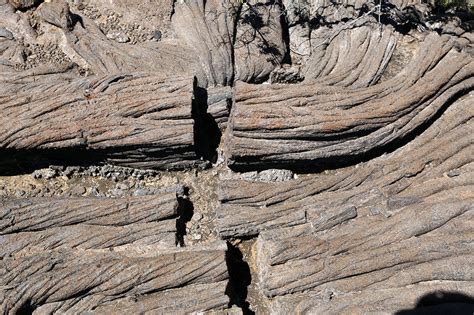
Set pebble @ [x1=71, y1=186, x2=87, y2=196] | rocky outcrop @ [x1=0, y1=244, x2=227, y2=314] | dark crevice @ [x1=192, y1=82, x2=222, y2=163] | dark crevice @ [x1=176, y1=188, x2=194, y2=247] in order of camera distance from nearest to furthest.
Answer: rocky outcrop @ [x1=0, y1=244, x2=227, y2=314] → dark crevice @ [x1=176, y1=188, x2=194, y2=247] → pebble @ [x1=71, y1=186, x2=87, y2=196] → dark crevice @ [x1=192, y1=82, x2=222, y2=163]

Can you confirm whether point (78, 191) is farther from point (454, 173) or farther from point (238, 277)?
point (454, 173)

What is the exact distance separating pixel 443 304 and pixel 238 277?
2.45 metres

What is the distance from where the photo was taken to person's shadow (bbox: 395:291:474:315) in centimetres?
541

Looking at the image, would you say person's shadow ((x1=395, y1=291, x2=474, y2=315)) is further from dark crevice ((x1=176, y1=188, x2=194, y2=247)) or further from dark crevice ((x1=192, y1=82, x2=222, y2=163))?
dark crevice ((x1=192, y1=82, x2=222, y2=163))

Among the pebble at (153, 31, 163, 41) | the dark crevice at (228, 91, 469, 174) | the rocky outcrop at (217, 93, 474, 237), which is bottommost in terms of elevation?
the rocky outcrop at (217, 93, 474, 237)

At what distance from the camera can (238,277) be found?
6.26 metres

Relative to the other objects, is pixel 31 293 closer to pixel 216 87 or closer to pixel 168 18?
pixel 216 87

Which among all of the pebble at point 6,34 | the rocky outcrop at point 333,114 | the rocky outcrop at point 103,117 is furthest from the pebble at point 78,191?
the pebble at point 6,34

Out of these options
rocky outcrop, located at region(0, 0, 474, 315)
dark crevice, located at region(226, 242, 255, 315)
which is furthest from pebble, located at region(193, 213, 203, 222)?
dark crevice, located at region(226, 242, 255, 315)

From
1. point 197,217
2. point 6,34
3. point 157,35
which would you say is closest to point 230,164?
point 197,217

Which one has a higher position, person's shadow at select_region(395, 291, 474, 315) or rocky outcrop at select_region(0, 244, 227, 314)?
rocky outcrop at select_region(0, 244, 227, 314)

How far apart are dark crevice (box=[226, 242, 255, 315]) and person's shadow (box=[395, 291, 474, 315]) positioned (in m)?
1.84

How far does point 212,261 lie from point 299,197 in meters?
1.42

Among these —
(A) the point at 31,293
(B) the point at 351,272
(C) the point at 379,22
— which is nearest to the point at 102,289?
(A) the point at 31,293
